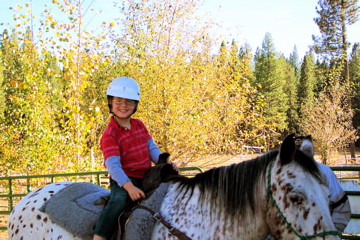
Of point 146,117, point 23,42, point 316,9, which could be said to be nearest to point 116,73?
point 146,117

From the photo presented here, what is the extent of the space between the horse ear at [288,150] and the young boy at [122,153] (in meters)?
0.99

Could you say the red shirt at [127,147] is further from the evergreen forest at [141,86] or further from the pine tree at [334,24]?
the pine tree at [334,24]

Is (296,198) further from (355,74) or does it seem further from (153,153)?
(355,74)

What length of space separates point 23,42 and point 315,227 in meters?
7.92

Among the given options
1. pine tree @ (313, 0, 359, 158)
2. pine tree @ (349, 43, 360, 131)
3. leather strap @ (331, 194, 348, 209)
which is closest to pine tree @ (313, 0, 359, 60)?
pine tree @ (313, 0, 359, 158)

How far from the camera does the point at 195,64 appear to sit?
28.5ft

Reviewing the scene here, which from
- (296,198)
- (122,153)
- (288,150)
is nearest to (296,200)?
(296,198)

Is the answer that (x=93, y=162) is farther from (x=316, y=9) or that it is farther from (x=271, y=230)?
(x=316, y=9)

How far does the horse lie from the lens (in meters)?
1.49

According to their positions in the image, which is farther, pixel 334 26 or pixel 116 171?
pixel 334 26

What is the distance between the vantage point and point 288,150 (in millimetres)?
1592

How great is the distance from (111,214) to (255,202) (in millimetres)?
967

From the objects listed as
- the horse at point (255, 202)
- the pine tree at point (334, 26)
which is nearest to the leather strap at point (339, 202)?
the horse at point (255, 202)

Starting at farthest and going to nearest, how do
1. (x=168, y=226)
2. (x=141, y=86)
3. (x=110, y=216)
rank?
(x=141, y=86), (x=110, y=216), (x=168, y=226)
